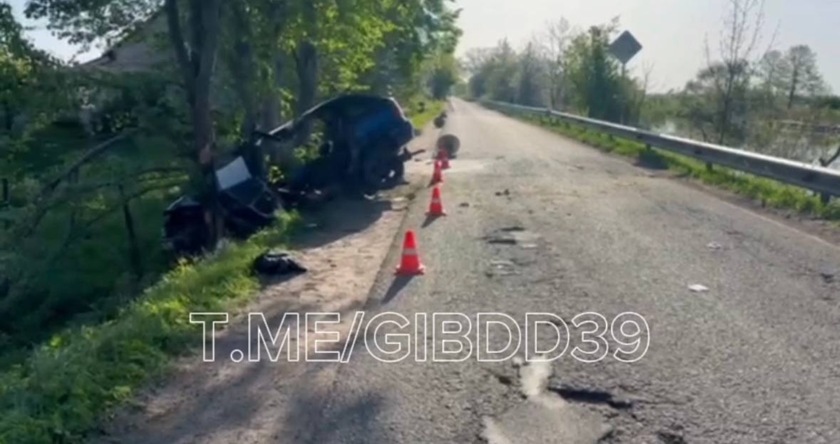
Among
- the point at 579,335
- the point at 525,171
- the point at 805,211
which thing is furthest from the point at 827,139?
the point at 579,335

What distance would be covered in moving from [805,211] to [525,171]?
7.05 m

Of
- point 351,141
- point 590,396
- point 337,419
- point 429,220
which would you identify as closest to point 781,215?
point 429,220

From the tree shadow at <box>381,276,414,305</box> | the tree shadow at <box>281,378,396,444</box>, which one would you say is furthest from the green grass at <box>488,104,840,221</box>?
the tree shadow at <box>281,378,396,444</box>

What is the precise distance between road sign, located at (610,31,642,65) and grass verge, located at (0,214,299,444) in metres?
26.1

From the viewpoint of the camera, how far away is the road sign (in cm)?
3084

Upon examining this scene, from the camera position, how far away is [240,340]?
5.91m

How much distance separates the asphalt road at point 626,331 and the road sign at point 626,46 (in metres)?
20.1

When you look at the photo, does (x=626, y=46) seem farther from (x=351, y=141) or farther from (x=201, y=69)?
(x=201, y=69)

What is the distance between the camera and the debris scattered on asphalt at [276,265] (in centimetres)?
810

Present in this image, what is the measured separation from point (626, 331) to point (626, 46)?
27.3 meters

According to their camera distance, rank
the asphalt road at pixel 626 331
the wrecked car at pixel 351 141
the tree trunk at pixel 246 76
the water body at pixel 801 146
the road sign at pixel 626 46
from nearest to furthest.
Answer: the asphalt road at pixel 626 331
the tree trunk at pixel 246 76
the wrecked car at pixel 351 141
the water body at pixel 801 146
the road sign at pixel 626 46

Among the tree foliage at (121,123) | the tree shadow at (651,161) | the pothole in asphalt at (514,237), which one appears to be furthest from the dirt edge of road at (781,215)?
the tree foliage at (121,123)

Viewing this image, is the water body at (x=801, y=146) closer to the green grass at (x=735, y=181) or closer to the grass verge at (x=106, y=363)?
the green grass at (x=735, y=181)

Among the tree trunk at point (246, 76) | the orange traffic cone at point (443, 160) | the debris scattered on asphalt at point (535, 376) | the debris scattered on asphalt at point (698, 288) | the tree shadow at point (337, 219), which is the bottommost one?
the orange traffic cone at point (443, 160)
